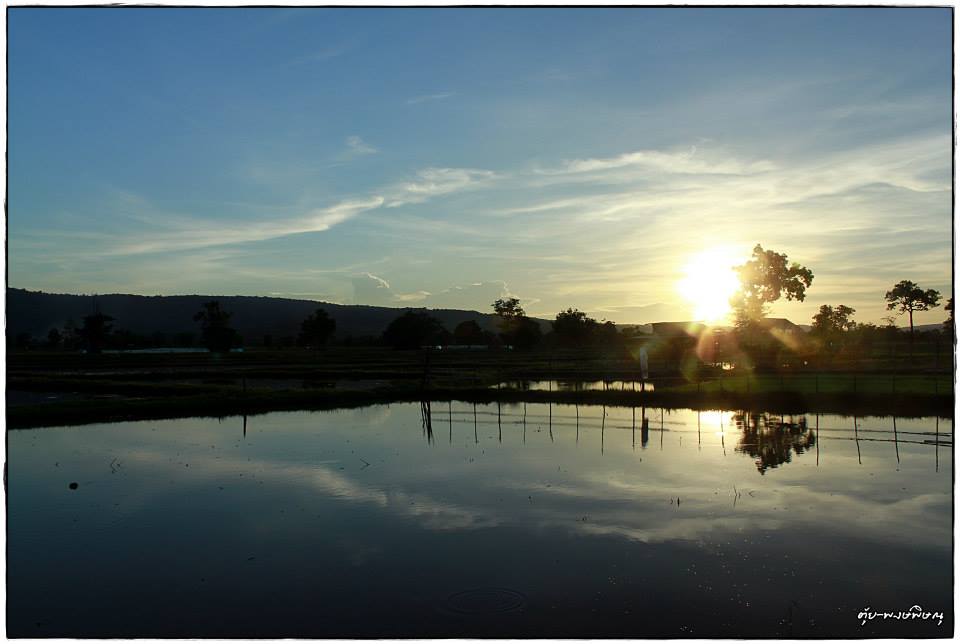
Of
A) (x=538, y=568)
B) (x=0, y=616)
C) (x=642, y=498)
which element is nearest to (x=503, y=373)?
(x=642, y=498)

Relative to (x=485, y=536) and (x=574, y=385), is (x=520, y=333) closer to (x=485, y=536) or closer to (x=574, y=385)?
(x=574, y=385)

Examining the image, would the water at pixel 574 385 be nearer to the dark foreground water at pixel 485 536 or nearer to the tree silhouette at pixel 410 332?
the dark foreground water at pixel 485 536

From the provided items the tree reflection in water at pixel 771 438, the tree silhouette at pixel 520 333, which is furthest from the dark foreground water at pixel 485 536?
the tree silhouette at pixel 520 333

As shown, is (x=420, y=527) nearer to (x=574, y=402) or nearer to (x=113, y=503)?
(x=113, y=503)

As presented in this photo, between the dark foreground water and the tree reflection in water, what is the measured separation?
21 centimetres

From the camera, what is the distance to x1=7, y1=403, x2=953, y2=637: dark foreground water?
12109 millimetres

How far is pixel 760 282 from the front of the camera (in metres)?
87.9

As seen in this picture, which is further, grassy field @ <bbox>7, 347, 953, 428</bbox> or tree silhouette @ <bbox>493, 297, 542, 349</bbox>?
tree silhouette @ <bbox>493, 297, 542, 349</bbox>

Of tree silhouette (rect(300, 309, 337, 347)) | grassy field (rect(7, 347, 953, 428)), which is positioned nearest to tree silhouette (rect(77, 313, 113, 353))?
tree silhouette (rect(300, 309, 337, 347))

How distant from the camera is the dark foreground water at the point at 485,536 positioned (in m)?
12.1

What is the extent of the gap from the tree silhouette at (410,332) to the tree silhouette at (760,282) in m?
70.8

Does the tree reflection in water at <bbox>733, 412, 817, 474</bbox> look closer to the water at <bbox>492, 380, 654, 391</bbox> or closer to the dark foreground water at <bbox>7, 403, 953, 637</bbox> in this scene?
the dark foreground water at <bbox>7, 403, 953, 637</bbox>

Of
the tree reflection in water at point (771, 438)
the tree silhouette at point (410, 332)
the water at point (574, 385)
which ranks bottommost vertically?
the tree reflection in water at point (771, 438)

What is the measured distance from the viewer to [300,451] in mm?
28266
